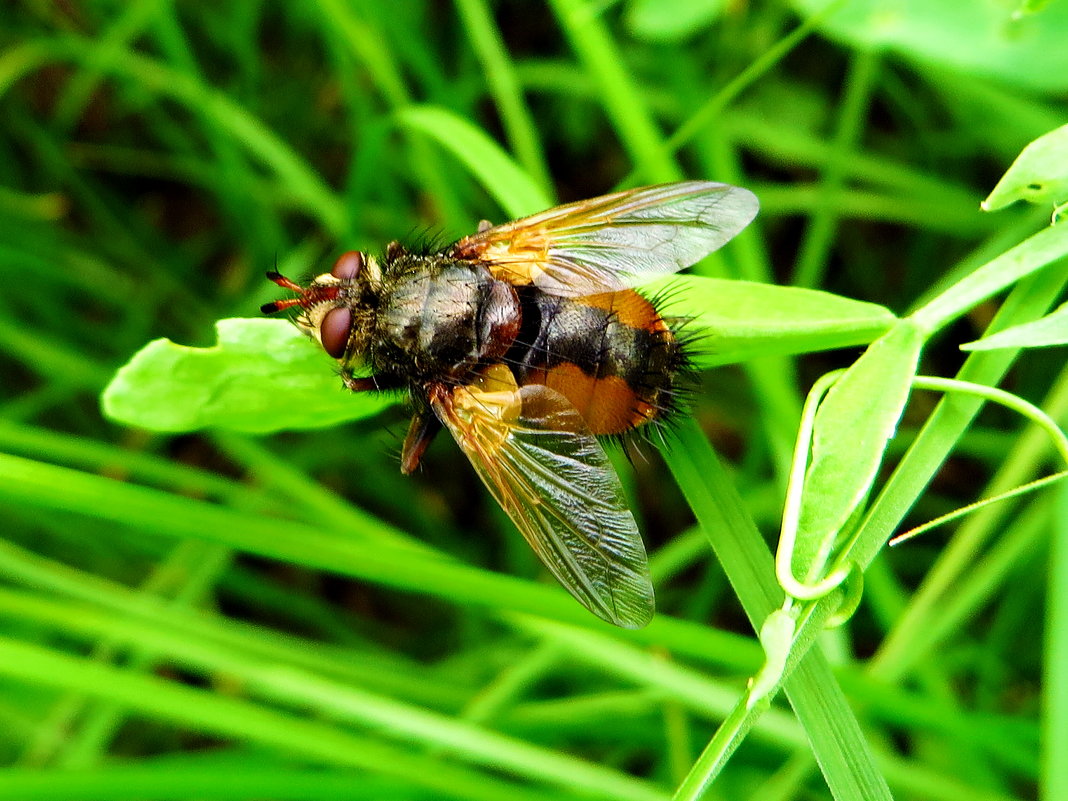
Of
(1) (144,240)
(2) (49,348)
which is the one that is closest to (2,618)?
(2) (49,348)

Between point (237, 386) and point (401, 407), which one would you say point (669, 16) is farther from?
point (237, 386)

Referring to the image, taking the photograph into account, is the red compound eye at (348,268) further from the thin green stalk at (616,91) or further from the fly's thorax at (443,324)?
the thin green stalk at (616,91)

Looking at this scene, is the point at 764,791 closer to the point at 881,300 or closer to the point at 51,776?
the point at 51,776

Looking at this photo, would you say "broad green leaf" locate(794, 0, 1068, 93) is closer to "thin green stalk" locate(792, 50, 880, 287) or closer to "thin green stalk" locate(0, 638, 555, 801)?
"thin green stalk" locate(792, 50, 880, 287)

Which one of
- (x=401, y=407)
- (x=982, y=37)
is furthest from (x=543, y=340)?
(x=982, y=37)

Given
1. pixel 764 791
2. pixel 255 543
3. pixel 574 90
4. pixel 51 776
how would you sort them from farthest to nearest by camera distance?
pixel 574 90 → pixel 764 791 → pixel 51 776 → pixel 255 543

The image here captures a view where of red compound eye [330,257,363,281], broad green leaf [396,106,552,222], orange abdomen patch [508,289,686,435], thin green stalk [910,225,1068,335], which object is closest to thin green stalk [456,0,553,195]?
broad green leaf [396,106,552,222]
